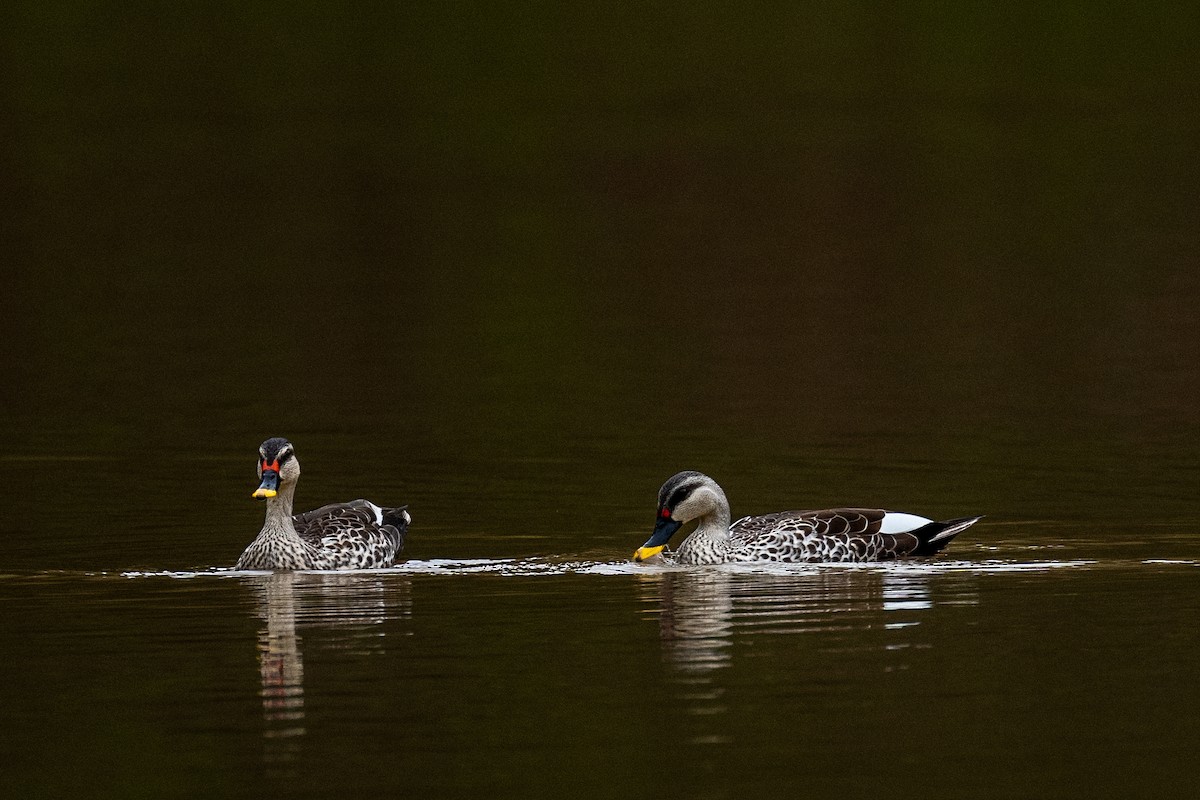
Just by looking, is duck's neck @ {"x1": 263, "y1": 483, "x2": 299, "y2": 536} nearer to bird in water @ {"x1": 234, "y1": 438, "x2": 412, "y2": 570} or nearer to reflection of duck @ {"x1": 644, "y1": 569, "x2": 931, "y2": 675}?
bird in water @ {"x1": 234, "y1": 438, "x2": 412, "y2": 570}

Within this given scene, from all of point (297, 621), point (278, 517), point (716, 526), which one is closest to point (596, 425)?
point (716, 526)

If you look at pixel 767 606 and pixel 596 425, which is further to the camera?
pixel 596 425

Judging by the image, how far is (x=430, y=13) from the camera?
316 ft

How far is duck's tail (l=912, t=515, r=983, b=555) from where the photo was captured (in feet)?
67.8

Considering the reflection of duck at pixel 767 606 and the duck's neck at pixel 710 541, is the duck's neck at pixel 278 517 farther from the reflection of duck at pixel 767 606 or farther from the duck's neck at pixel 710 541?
the duck's neck at pixel 710 541

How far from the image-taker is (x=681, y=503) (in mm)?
21078

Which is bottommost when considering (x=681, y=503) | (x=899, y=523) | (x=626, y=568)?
(x=626, y=568)

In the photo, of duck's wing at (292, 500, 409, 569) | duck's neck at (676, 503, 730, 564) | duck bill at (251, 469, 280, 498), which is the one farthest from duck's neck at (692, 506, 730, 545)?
duck bill at (251, 469, 280, 498)

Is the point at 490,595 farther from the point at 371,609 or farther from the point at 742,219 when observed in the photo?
the point at 742,219

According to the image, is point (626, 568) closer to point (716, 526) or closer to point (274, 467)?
point (716, 526)

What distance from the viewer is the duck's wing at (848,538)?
20844 millimetres

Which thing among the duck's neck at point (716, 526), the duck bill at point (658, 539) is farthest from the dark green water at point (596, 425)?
the duck's neck at point (716, 526)

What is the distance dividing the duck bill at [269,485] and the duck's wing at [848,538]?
3.48 metres

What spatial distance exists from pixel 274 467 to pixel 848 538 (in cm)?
427
